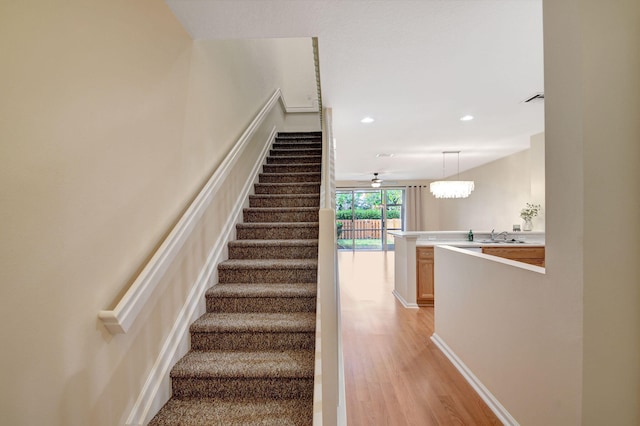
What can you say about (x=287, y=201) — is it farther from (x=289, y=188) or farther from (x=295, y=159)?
(x=295, y=159)

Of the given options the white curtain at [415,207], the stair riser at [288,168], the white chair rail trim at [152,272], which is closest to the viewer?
the white chair rail trim at [152,272]

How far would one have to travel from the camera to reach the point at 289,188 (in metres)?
3.47

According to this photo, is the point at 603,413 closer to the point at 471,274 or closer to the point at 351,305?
the point at 471,274

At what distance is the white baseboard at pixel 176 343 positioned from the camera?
57.3 inches

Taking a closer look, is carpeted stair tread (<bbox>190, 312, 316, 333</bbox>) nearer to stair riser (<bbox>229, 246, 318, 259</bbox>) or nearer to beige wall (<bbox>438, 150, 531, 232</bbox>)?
stair riser (<bbox>229, 246, 318, 259</bbox>)

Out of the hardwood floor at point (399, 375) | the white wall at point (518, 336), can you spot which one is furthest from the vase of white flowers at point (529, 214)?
the white wall at point (518, 336)

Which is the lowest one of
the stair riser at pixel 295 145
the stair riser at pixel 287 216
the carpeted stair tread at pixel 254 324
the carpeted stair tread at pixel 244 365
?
the carpeted stair tread at pixel 244 365

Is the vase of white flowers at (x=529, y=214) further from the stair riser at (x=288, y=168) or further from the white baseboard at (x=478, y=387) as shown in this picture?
the stair riser at (x=288, y=168)

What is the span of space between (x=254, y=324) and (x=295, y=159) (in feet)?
8.44

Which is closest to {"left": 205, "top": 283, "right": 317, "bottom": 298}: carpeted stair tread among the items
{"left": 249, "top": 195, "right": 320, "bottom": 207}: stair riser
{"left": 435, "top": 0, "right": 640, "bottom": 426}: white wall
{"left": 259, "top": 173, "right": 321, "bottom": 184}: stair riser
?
{"left": 249, "top": 195, "right": 320, "bottom": 207}: stair riser

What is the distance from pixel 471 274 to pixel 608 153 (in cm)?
143

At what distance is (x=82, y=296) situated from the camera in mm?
1122

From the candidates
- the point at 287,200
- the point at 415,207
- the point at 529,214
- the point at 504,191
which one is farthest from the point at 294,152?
the point at 415,207

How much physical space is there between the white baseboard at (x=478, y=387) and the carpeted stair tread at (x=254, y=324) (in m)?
1.36
